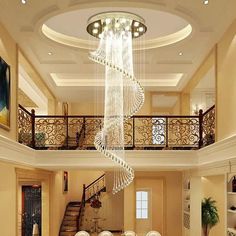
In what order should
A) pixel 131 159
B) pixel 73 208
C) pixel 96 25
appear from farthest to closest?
pixel 73 208
pixel 131 159
pixel 96 25

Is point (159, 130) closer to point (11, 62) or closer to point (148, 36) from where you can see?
point (148, 36)

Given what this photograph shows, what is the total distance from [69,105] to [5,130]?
1349cm

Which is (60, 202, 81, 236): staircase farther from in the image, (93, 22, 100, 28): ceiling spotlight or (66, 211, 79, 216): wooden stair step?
(93, 22, 100, 28): ceiling spotlight

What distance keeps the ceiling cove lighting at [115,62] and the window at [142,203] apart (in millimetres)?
7225

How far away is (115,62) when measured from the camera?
28.2 ft

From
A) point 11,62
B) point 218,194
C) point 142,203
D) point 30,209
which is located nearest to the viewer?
point 11,62

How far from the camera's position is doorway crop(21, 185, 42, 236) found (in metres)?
17.3

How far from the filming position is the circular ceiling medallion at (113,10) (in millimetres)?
8477

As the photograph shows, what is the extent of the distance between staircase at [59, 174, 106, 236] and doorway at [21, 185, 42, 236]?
1205 millimetres

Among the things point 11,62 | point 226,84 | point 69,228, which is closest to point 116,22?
point 11,62

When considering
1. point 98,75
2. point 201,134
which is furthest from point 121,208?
point 201,134

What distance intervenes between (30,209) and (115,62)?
11.3m

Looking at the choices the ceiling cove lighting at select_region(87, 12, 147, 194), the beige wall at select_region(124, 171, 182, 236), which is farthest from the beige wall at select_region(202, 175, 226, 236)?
the ceiling cove lighting at select_region(87, 12, 147, 194)

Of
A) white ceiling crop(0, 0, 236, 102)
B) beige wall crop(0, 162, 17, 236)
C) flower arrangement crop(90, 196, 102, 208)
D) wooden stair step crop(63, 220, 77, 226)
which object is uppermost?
white ceiling crop(0, 0, 236, 102)
